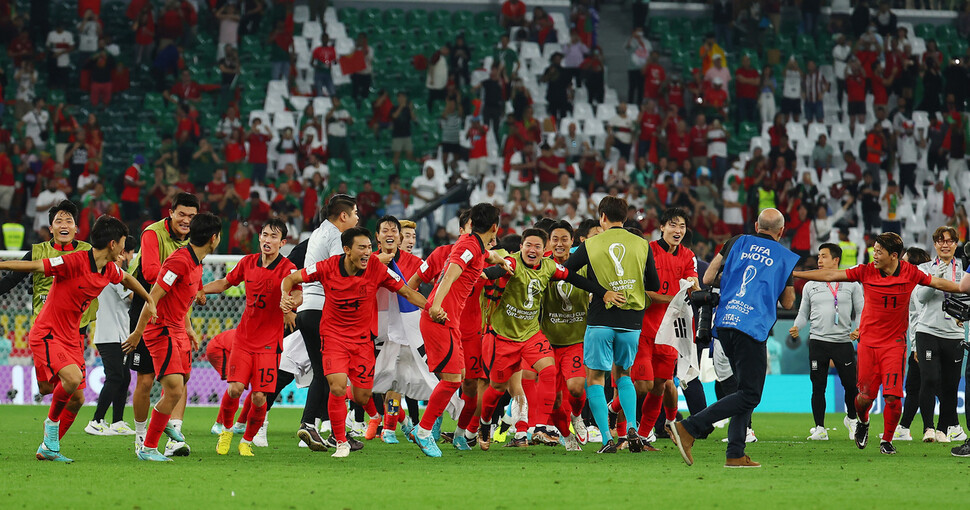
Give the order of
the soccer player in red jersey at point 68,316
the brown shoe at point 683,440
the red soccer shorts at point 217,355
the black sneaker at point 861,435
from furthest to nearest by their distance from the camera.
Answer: the red soccer shorts at point 217,355 < the black sneaker at point 861,435 < the soccer player in red jersey at point 68,316 < the brown shoe at point 683,440

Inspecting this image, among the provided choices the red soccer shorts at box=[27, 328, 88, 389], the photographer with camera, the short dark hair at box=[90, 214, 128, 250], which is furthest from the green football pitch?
the short dark hair at box=[90, 214, 128, 250]

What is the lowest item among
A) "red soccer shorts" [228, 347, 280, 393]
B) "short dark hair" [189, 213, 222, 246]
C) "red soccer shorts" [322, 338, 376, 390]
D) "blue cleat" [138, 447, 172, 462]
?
"blue cleat" [138, 447, 172, 462]

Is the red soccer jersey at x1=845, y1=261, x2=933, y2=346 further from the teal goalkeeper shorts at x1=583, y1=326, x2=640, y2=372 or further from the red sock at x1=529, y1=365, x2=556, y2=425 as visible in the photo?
the red sock at x1=529, y1=365, x2=556, y2=425

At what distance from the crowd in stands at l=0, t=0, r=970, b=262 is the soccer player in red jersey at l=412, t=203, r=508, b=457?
1062cm

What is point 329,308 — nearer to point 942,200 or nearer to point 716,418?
point 716,418

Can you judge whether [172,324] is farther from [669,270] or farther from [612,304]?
[669,270]

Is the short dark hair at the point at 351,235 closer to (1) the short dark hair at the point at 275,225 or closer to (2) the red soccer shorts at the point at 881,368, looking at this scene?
(1) the short dark hair at the point at 275,225

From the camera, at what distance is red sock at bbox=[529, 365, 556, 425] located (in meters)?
10.3

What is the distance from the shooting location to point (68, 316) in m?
9.03

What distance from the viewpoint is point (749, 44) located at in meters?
27.8

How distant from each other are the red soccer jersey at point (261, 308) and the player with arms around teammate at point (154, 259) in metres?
0.58

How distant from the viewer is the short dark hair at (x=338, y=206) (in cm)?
1031

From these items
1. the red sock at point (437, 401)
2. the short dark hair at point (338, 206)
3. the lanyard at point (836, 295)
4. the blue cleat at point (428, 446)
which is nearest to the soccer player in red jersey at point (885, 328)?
the lanyard at point (836, 295)

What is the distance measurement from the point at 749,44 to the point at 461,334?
64.0 ft
